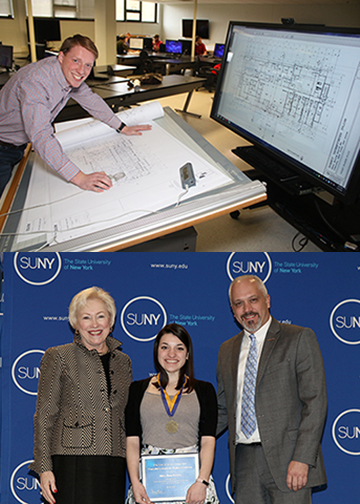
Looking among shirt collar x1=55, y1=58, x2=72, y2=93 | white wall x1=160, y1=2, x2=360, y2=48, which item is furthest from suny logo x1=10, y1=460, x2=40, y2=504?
white wall x1=160, y1=2, x2=360, y2=48

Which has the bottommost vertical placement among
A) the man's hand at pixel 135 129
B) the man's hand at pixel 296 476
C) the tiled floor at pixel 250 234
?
the tiled floor at pixel 250 234

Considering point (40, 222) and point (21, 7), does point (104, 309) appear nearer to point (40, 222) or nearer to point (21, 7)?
point (40, 222)

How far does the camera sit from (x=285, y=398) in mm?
1290

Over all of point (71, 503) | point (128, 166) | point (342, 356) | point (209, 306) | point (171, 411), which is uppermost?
point (128, 166)

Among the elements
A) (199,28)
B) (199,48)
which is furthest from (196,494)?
(199,28)

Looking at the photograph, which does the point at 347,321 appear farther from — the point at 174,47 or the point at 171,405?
the point at 174,47

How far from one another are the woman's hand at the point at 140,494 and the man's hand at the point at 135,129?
176 centimetres

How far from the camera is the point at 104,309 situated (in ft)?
4.42

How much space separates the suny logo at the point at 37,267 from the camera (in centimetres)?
139

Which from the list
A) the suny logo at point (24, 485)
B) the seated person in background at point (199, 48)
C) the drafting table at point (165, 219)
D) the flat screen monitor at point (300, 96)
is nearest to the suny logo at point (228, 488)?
the suny logo at point (24, 485)

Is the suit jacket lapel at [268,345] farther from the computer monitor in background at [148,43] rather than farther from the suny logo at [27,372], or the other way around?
the computer monitor in background at [148,43]

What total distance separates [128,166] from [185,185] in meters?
0.38

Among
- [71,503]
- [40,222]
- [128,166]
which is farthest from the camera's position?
[128,166]

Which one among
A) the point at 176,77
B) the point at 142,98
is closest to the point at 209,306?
the point at 142,98
